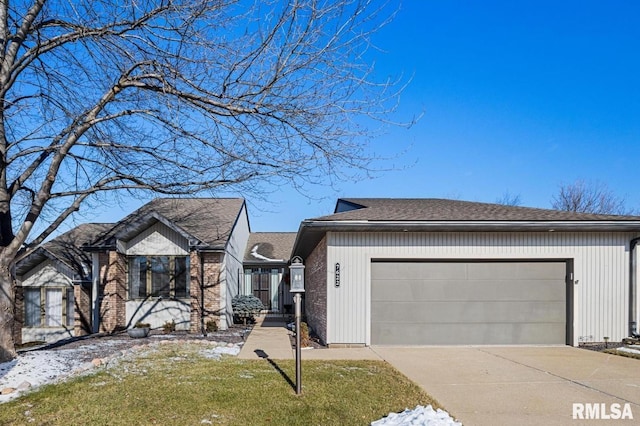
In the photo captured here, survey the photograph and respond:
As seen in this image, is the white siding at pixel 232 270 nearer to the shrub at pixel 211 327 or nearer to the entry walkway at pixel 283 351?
the shrub at pixel 211 327

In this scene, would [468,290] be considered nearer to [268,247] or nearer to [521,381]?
[521,381]

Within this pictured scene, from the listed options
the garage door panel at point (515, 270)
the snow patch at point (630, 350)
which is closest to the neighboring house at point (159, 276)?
the garage door panel at point (515, 270)

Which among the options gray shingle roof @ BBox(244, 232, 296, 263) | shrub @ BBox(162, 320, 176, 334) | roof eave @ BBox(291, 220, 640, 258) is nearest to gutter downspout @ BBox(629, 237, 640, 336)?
roof eave @ BBox(291, 220, 640, 258)

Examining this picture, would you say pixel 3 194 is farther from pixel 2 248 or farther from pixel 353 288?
pixel 353 288

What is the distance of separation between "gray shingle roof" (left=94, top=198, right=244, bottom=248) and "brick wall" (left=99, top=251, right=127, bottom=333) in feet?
2.29

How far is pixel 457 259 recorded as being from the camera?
1081 cm

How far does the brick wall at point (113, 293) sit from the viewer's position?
13758 millimetres

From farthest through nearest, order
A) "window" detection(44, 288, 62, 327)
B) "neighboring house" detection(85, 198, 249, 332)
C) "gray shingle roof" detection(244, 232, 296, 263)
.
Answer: "gray shingle roof" detection(244, 232, 296, 263)
"window" detection(44, 288, 62, 327)
"neighboring house" detection(85, 198, 249, 332)

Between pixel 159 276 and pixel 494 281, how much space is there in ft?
33.6

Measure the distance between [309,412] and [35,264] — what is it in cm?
1383

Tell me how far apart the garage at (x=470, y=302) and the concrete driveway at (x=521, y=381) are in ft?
1.57

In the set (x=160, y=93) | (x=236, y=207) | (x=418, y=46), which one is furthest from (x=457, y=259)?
(x=236, y=207)

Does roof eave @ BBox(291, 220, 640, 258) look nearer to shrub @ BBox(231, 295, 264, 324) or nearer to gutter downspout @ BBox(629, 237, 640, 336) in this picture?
gutter downspout @ BBox(629, 237, 640, 336)

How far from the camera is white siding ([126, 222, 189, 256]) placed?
14.7 metres
